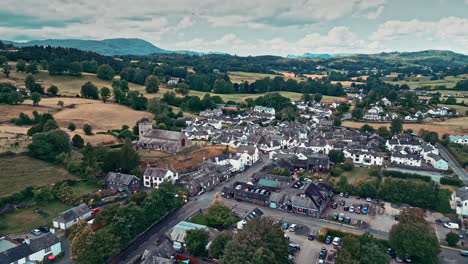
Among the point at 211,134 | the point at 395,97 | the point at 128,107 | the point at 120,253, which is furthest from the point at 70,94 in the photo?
the point at 395,97

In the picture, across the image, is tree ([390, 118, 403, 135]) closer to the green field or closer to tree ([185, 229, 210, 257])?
tree ([185, 229, 210, 257])

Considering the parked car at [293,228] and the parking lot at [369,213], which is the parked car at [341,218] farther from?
the parked car at [293,228]

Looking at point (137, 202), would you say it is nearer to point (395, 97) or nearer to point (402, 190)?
point (402, 190)

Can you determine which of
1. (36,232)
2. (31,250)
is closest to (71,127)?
(36,232)

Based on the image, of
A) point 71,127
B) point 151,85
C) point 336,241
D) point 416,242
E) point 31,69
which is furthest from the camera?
point 151,85

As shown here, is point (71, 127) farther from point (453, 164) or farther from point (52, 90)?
point (453, 164)

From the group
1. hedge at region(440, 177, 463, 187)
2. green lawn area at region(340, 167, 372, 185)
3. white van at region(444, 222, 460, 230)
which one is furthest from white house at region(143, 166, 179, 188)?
hedge at region(440, 177, 463, 187)

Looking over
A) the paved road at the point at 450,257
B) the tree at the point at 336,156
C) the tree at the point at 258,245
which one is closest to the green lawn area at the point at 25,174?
the tree at the point at 258,245
